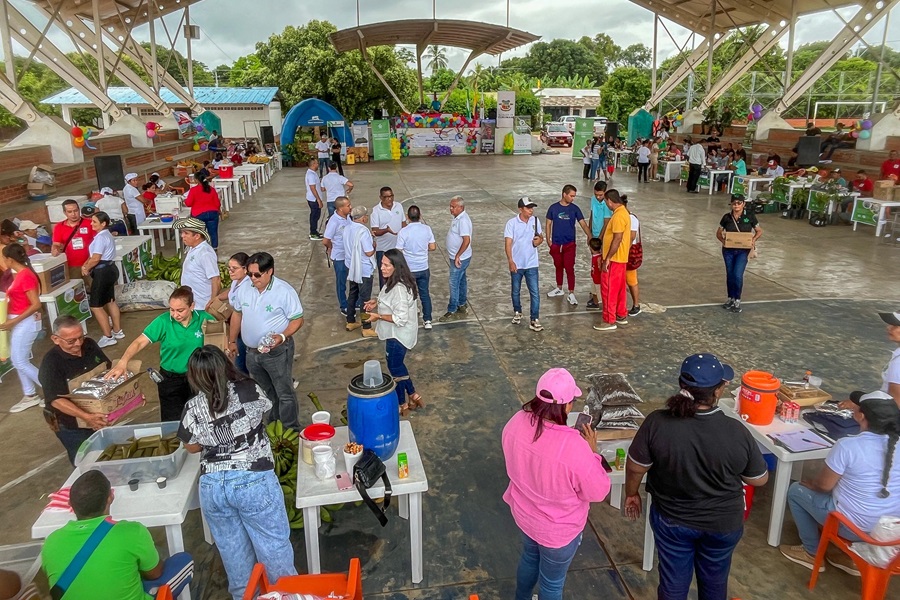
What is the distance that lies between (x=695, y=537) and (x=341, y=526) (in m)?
2.23

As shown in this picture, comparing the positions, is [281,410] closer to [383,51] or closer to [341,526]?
[341,526]

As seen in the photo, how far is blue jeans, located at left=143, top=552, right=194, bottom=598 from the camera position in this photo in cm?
277

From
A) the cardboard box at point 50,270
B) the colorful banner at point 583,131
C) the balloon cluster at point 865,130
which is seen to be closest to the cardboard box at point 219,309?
the cardboard box at point 50,270

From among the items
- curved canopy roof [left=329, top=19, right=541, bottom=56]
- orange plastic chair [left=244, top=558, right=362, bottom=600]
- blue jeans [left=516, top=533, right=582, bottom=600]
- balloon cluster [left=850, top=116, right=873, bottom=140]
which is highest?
curved canopy roof [left=329, top=19, right=541, bottom=56]

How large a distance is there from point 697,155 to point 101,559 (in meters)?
17.6

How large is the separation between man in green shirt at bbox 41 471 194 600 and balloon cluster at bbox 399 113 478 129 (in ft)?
89.7

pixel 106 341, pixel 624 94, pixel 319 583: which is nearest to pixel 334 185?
pixel 106 341

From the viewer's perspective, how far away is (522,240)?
695 cm

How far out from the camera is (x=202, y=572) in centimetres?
363

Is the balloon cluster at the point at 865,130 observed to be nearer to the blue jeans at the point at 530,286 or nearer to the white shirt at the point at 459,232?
the blue jeans at the point at 530,286

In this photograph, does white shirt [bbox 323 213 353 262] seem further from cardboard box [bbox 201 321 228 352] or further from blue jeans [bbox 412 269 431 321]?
cardboard box [bbox 201 321 228 352]

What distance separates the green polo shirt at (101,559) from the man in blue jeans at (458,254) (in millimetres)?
5125

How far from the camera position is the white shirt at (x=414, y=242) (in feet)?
21.9

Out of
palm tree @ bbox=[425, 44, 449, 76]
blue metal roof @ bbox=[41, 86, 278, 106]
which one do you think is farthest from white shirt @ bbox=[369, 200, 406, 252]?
palm tree @ bbox=[425, 44, 449, 76]
